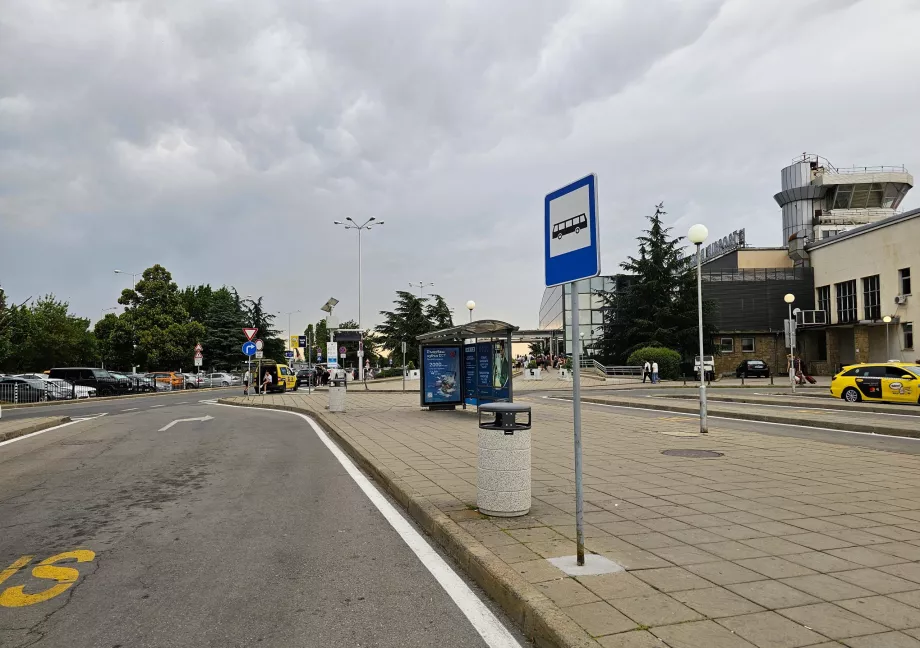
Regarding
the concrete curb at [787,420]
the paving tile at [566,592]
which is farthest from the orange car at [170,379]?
the paving tile at [566,592]

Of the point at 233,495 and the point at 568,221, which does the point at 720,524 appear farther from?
the point at 233,495

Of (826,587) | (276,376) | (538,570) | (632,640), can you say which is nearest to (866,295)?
(276,376)

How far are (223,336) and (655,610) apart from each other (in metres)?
73.1

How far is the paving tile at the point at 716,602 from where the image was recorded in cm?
363

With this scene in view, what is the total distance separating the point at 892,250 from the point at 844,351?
1075cm

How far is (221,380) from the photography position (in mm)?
55344

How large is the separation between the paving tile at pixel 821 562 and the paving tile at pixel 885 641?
1.07 m

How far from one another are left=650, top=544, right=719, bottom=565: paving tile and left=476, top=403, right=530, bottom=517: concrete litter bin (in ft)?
4.71

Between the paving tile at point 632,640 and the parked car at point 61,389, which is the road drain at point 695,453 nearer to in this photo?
the paving tile at point 632,640

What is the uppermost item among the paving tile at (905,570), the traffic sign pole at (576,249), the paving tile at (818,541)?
the traffic sign pole at (576,249)

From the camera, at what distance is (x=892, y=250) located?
42.9m

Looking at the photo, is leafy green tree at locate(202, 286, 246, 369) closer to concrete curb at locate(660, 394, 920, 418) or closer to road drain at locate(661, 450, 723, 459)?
concrete curb at locate(660, 394, 920, 418)

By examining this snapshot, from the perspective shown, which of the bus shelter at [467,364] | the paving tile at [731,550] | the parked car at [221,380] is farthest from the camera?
the parked car at [221,380]

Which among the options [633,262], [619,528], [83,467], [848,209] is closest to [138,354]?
[633,262]
